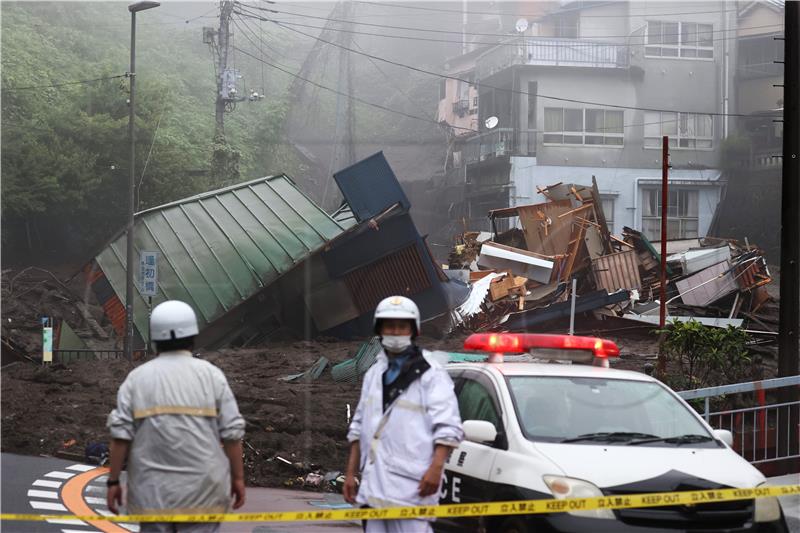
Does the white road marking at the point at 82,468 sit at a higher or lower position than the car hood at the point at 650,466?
lower

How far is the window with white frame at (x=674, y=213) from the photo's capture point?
34781 mm

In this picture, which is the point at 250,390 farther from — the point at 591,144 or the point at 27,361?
the point at 591,144

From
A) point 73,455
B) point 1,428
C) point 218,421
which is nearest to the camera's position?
point 218,421

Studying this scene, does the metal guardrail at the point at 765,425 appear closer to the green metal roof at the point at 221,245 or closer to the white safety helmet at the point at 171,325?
the white safety helmet at the point at 171,325

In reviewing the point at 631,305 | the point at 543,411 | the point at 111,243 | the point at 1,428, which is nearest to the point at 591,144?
the point at 631,305

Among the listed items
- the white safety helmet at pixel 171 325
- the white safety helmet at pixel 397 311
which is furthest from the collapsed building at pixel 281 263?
the white safety helmet at pixel 171 325

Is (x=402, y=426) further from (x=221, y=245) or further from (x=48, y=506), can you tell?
(x=221, y=245)

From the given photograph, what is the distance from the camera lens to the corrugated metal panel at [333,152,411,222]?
2620 centimetres

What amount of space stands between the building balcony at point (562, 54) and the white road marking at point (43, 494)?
28.8 meters

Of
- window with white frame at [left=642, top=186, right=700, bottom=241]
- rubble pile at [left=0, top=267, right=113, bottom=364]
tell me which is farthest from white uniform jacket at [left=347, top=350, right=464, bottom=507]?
window with white frame at [left=642, top=186, right=700, bottom=241]

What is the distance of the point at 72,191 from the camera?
1378 inches

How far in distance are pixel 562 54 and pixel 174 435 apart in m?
33.8

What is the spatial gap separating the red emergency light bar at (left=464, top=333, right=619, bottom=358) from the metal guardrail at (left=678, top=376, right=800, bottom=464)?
106 inches

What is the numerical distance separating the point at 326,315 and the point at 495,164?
11000 millimetres
